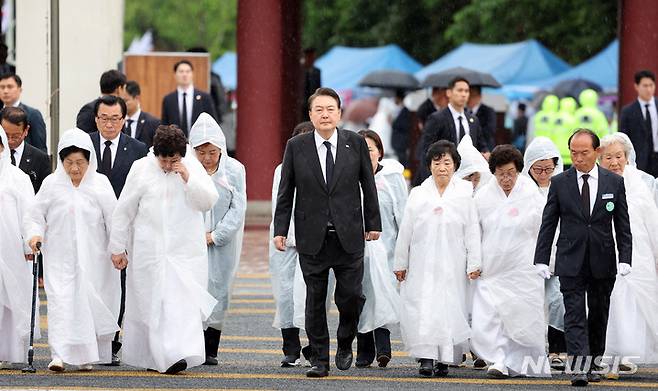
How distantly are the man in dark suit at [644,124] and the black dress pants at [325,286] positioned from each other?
8.08 meters

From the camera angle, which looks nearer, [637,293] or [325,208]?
[325,208]

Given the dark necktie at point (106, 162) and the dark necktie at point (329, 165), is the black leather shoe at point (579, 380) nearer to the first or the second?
the dark necktie at point (329, 165)

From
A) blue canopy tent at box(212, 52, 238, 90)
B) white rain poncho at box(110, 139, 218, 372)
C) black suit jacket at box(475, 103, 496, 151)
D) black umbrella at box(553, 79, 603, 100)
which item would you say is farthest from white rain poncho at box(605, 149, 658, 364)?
blue canopy tent at box(212, 52, 238, 90)

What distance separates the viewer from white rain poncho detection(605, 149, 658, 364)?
12242 millimetres

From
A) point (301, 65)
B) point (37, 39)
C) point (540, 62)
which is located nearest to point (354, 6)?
point (540, 62)

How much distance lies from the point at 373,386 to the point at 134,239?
6.58 feet

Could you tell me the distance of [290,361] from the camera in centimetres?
1248

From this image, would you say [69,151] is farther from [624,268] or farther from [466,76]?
[466,76]

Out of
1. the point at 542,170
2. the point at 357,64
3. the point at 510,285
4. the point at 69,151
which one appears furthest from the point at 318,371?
the point at 357,64

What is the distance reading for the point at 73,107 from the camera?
788 inches

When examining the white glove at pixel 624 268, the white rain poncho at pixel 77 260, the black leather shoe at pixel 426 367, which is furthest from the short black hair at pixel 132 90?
the white glove at pixel 624 268

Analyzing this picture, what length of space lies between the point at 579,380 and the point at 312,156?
2.40 metres

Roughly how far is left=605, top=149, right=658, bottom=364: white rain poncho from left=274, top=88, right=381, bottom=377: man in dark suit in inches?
74.6

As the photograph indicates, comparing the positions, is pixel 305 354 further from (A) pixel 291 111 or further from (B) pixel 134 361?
(A) pixel 291 111
